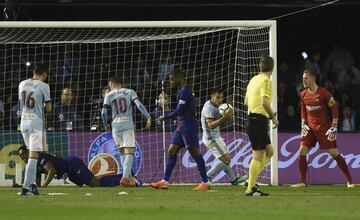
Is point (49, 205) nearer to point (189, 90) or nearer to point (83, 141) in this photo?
point (189, 90)

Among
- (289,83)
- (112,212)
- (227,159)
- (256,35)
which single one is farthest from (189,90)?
(289,83)

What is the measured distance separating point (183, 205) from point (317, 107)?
6.34 metres

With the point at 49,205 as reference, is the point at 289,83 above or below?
above

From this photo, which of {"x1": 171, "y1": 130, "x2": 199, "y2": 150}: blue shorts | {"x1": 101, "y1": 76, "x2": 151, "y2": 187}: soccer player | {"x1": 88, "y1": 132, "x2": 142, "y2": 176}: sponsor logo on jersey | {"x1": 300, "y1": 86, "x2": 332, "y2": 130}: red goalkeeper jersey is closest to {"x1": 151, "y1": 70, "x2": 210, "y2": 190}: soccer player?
{"x1": 171, "y1": 130, "x2": 199, "y2": 150}: blue shorts

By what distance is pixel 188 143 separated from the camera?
17.2 m

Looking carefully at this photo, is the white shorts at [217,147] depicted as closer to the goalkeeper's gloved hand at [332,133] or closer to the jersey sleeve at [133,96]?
the jersey sleeve at [133,96]

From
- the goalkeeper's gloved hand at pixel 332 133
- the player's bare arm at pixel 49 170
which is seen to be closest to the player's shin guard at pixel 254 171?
the goalkeeper's gloved hand at pixel 332 133

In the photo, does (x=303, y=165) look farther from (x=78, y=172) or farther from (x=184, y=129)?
(x=78, y=172)

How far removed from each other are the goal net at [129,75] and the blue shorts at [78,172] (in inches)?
54.8

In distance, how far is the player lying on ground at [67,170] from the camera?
1852 cm

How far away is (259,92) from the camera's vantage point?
14.6 meters

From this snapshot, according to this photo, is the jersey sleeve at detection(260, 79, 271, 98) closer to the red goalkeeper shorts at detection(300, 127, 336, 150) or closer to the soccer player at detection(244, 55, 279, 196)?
the soccer player at detection(244, 55, 279, 196)

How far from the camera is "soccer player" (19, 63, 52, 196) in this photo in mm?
15578

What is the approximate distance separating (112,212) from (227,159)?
7.73 metres
